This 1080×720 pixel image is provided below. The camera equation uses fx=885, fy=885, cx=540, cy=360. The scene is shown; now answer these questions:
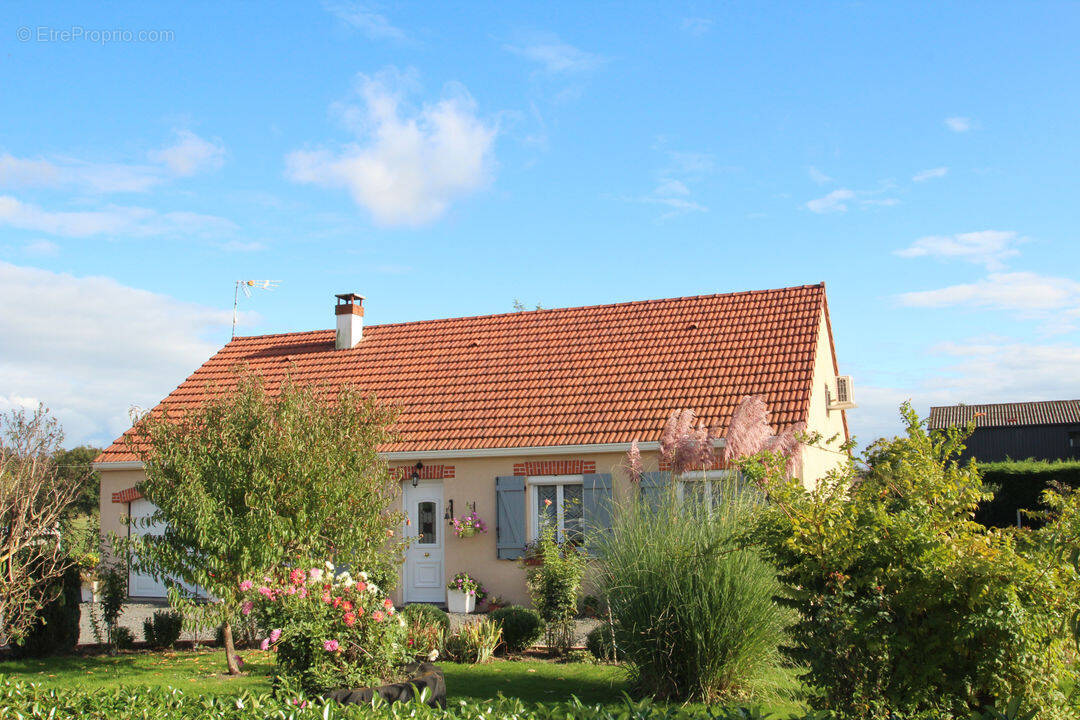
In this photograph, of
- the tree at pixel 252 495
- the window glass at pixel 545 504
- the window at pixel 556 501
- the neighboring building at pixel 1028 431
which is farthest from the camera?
the neighboring building at pixel 1028 431

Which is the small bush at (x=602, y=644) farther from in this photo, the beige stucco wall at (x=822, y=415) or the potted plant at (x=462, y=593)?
the beige stucco wall at (x=822, y=415)

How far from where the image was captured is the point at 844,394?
17.1m

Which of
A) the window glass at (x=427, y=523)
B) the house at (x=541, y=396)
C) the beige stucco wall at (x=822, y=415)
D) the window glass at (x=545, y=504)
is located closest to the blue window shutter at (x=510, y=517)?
the house at (x=541, y=396)

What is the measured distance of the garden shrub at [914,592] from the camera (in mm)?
5059

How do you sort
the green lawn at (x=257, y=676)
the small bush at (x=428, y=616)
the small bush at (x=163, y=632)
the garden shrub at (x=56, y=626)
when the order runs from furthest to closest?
the small bush at (x=163, y=632) < the garden shrub at (x=56, y=626) < the small bush at (x=428, y=616) < the green lawn at (x=257, y=676)

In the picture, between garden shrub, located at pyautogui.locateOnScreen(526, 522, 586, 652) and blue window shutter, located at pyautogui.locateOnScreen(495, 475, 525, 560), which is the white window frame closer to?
blue window shutter, located at pyautogui.locateOnScreen(495, 475, 525, 560)

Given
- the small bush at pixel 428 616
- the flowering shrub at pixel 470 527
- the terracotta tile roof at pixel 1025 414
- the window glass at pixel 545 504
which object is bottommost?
the small bush at pixel 428 616

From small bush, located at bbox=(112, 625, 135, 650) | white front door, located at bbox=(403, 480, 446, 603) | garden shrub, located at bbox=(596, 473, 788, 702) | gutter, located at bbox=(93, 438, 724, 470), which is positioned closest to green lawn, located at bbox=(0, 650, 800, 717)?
small bush, located at bbox=(112, 625, 135, 650)

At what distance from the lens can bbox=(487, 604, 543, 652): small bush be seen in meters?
9.98

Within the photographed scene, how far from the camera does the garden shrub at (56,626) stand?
33.6 feet

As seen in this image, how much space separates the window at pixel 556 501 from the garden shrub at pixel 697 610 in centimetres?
626

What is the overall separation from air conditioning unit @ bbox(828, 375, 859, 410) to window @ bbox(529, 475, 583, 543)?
5.81 m

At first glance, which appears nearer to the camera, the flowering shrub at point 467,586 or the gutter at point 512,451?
the gutter at point 512,451

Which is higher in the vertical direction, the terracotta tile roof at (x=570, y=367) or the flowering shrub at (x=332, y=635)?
the terracotta tile roof at (x=570, y=367)
